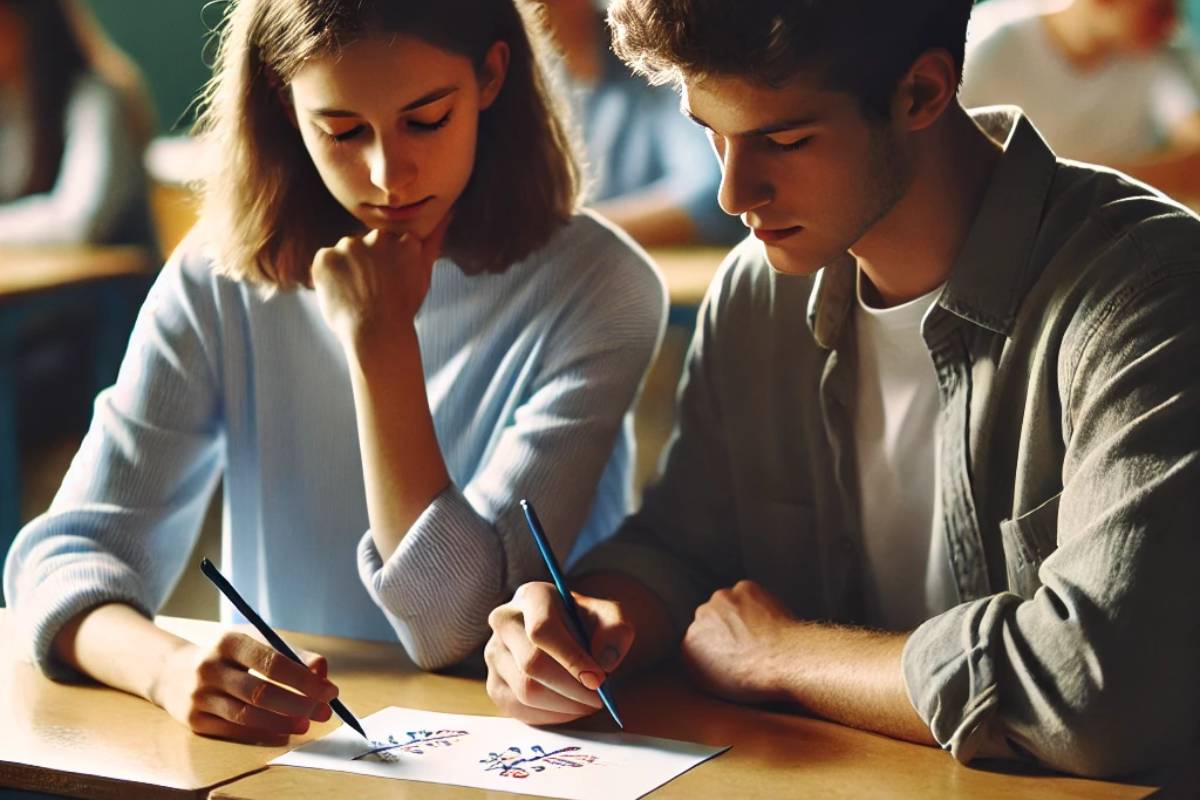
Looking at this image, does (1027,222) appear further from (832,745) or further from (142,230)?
(142,230)

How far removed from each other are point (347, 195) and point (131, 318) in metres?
2.97

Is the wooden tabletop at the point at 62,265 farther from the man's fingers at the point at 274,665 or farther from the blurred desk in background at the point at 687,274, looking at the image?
the man's fingers at the point at 274,665

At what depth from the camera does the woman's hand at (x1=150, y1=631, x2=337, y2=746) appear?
1.36 m

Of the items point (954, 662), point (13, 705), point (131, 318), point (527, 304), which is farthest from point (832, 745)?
point (131, 318)

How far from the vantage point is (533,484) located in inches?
63.4

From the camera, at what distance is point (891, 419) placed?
1590 millimetres

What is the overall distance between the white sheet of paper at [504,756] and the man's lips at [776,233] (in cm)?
44

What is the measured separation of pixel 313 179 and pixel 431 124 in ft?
0.75

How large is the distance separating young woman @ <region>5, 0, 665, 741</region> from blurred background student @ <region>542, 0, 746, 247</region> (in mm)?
2587

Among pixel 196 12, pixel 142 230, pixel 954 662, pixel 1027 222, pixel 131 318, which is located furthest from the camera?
pixel 196 12

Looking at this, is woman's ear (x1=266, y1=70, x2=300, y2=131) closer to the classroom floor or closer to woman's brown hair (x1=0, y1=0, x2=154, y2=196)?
the classroom floor

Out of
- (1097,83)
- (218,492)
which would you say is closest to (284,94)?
(1097,83)

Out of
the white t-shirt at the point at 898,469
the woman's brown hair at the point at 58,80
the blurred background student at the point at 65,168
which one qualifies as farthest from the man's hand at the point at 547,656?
the woman's brown hair at the point at 58,80

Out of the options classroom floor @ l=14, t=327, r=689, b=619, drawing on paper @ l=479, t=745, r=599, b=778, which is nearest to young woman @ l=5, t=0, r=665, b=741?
drawing on paper @ l=479, t=745, r=599, b=778
